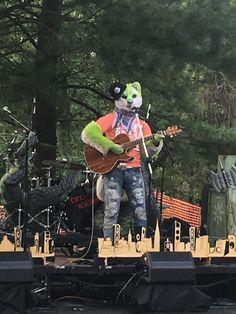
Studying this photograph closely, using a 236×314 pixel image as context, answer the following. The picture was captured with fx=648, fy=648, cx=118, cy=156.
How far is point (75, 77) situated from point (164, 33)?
2.44 m

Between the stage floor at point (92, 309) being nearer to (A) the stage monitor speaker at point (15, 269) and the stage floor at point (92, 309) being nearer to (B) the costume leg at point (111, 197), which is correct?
(A) the stage monitor speaker at point (15, 269)

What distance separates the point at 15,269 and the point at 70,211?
298cm

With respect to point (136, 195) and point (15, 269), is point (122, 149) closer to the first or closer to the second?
point (136, 195)

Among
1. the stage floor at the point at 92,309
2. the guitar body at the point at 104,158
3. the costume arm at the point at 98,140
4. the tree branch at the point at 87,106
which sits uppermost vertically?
the tree branch at the point at 87,106

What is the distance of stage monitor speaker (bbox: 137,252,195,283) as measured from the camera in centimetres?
502

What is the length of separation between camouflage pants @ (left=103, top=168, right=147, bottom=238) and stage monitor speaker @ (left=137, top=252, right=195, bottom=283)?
82 centimetres

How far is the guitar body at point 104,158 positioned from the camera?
5.87 metres

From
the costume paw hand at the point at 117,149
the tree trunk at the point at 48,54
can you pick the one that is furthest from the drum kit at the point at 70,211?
the costume paw hand at the point at 117,149

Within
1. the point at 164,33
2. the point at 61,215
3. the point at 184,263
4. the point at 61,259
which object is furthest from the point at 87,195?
the point at 184,263

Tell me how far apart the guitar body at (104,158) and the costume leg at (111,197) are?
3.1 inches

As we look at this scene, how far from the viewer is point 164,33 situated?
7.00m

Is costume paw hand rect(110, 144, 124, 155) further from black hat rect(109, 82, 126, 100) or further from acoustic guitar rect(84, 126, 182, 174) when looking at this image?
black hat rect(109, 82, 126, 100)

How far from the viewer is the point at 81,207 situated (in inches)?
299

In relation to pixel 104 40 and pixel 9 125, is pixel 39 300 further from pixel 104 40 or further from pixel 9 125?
pixel 9 125
